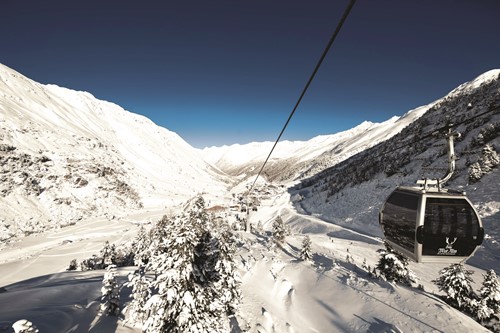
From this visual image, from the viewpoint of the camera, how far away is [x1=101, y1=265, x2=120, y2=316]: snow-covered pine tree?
1203cm

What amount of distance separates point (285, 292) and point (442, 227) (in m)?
19.0

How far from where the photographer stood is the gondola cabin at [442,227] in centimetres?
539

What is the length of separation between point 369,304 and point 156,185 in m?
85.0

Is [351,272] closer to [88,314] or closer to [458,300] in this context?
[458,300]

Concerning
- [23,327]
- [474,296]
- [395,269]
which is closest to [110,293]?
[23,327]

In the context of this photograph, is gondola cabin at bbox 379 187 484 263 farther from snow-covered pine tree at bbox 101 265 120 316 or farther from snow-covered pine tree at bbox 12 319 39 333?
snow-covered pine tree at bbox 101 265 120 316

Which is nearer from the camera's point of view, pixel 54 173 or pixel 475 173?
pixel 475 173

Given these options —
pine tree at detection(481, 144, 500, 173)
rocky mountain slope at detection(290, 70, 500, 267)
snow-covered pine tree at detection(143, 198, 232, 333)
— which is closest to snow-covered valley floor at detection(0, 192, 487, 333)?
snow-covered pine tree at detection(143, 198, 232, 333)

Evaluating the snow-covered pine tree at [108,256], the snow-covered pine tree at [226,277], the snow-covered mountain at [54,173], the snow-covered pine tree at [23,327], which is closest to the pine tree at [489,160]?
the snow-covered pine tree at [226,277]

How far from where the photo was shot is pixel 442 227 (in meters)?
5.40

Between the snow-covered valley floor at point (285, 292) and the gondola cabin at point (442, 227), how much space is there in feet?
39.9

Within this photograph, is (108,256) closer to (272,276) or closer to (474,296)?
(272,276)

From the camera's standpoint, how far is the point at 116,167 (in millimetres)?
76812

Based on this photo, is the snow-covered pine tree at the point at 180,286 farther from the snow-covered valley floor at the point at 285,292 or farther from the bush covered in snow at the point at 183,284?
the snow-covered valley floor at the point at 285,292
